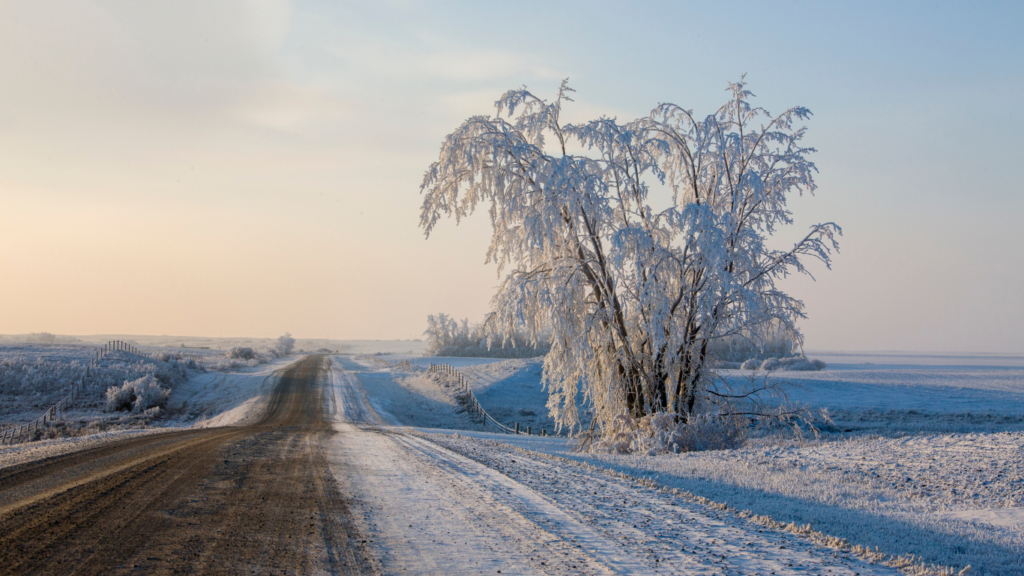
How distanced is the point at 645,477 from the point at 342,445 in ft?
24.0

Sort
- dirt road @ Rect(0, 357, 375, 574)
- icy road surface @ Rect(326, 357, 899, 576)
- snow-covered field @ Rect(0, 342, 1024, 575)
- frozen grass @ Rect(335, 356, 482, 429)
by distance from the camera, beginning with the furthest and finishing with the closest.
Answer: frozen grass @ Rect(335, 356, 482, 429) → snow-covered field @ Rect(0, 342, 1024, 575) → icy road surface @ Rect(326, 357, 899, 576) → dirt road @ Rect(0, 357, 375, 574)

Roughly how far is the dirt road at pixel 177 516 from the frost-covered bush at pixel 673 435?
24.4 ft

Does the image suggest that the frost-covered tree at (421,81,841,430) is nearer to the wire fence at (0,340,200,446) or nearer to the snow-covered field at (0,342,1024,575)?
Result: the snow-covered field at (0,342,1024,575)

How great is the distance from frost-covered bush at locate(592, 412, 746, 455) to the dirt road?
293 inches

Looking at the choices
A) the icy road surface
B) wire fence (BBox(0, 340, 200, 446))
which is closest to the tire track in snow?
the icy road surface

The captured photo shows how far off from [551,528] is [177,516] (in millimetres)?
3873

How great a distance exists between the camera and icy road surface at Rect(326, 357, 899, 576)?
15.0ft

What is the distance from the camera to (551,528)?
5.59 m

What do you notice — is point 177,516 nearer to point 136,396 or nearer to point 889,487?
point 889,487

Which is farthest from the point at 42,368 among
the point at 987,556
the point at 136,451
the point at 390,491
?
the point at 987,556

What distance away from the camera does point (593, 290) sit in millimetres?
15070

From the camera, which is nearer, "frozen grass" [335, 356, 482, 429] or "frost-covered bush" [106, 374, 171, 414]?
"frost-covered bush" [106, 374, 171, 414]

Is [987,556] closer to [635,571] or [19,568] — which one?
[635,571]

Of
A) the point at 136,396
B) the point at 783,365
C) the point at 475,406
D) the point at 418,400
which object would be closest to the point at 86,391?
the point at 136,396
